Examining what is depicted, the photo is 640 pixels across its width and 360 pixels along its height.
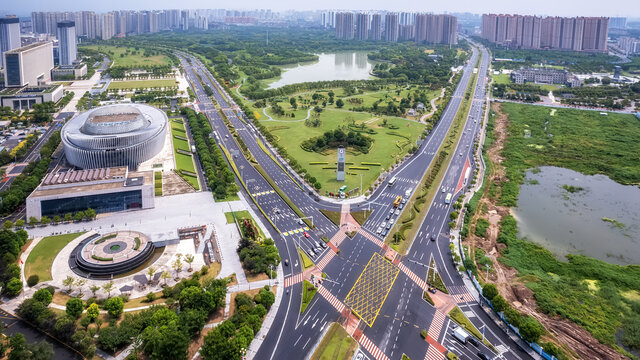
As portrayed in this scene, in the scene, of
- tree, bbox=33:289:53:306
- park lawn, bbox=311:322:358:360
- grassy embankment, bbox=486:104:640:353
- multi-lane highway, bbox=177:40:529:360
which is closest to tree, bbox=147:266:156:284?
tree, bbox=33:289:53:306

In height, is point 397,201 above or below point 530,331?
above

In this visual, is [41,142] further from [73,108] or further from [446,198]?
[446,198]

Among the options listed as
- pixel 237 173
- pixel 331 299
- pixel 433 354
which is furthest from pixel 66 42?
pixel 433 354

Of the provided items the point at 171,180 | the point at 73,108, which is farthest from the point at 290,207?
the point at 73,108

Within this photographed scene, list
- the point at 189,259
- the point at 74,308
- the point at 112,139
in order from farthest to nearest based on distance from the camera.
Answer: the point at 112,139, the point at 189,259, the point at 74,308

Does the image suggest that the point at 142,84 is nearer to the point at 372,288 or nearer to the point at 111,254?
the point at 111,254

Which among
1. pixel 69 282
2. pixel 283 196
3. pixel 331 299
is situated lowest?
pixel 331 299

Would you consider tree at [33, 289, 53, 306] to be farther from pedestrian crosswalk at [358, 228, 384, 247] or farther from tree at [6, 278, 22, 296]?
pedestrian crosswalk at [358, 228, 384, 247]
